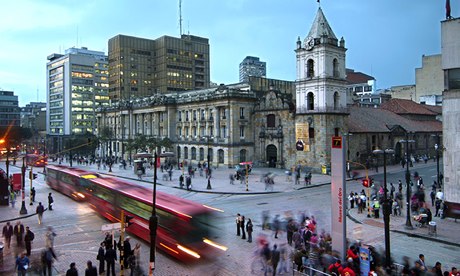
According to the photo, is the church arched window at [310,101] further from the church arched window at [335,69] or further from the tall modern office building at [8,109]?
the tall modern office building at [8,109]

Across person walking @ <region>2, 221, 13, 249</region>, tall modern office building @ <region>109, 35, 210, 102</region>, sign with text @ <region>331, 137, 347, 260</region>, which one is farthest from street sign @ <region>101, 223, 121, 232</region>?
tall modern office building @ <region>109, 35, 210, 102</region>

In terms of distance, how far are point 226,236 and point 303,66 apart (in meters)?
34.7

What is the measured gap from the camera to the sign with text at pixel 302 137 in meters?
51.2

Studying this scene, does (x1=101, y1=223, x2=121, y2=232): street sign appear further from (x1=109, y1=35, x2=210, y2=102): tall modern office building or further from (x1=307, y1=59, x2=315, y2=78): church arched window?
(x1=109, y1=35, x2=210, y2=102): tall modern office building

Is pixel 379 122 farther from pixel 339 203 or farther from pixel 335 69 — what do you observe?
pixel 339 203

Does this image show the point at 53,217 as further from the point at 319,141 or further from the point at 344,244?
the point at 319,141

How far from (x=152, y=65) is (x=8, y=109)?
61431 mm

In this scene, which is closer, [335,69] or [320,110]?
[320,110]

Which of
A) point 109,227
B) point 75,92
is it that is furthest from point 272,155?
point 75,92

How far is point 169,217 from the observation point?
1694cm

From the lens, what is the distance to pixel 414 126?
229ft

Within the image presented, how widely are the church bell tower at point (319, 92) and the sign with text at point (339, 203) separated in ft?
110

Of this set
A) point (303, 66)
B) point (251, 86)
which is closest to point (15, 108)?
point (251, 86)

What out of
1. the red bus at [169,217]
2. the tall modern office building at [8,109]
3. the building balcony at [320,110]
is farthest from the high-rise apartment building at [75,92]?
the red bus at [169,217]
